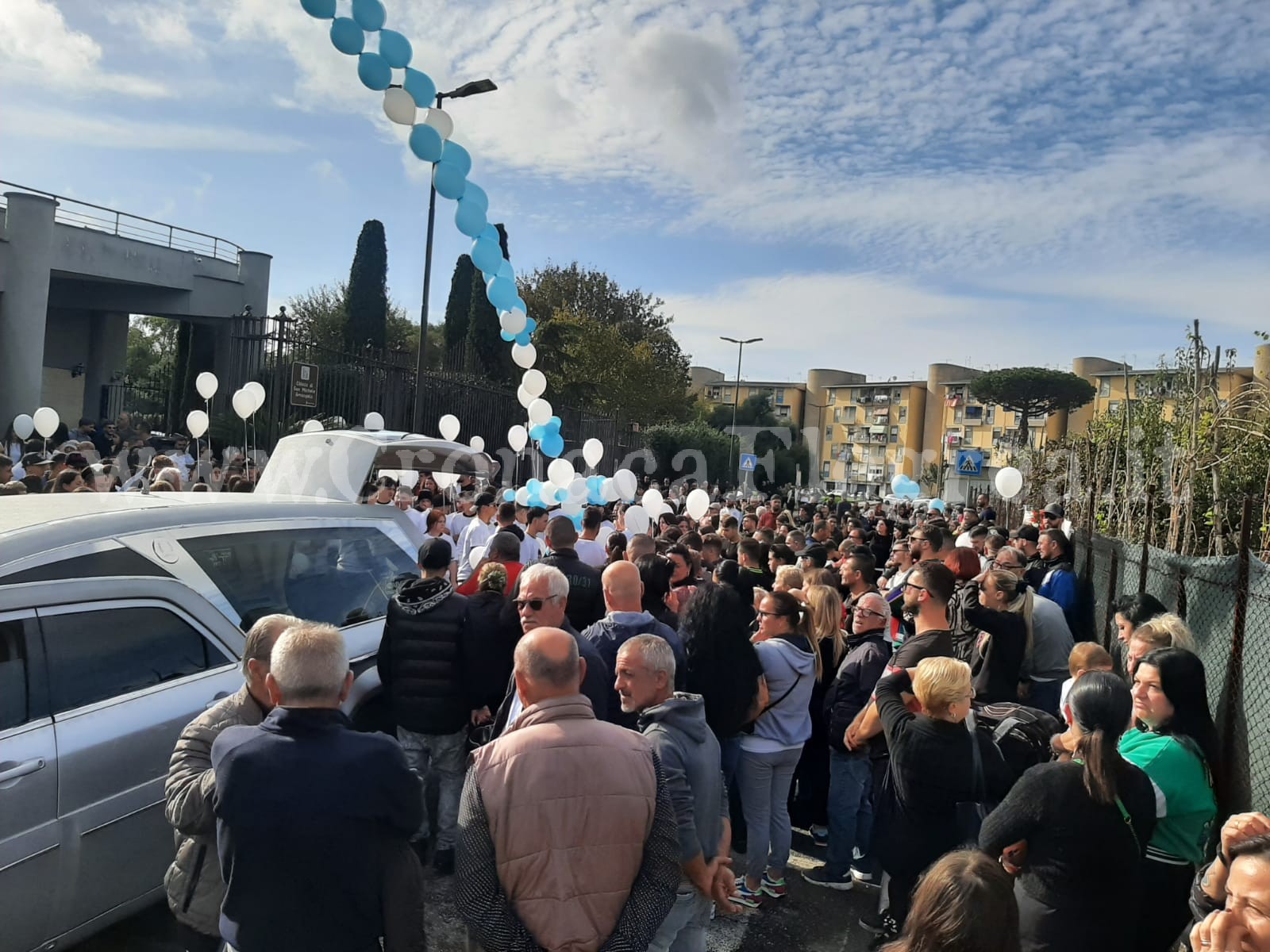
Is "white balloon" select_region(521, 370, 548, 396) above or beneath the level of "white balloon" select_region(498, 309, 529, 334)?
beneath

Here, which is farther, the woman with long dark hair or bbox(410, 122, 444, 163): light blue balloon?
bbox(410, 122, 444, 163): light blue balloon

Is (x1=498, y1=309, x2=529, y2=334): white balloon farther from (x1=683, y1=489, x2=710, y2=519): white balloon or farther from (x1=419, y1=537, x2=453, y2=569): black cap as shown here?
(x1=419, y1=537, x2=453, y2=569): black cap

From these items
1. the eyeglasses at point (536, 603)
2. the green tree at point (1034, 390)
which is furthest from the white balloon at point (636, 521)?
the green tree at point (1034, 390)

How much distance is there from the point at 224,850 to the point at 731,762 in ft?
9.04

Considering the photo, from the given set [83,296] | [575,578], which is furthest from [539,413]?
[83,296]

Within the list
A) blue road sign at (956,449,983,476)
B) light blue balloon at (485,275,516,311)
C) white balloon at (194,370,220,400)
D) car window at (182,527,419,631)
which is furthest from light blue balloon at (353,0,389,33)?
blue road sign at (956,449,983,476)

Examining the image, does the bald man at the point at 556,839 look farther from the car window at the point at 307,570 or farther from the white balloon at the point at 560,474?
the white balloon at the point at 560,474

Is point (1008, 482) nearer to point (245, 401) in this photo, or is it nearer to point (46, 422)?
point (245, 401)

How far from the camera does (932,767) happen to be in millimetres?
3316

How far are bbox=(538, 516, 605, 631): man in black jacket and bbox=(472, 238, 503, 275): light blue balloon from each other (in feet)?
18.0

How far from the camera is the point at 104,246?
2186cm

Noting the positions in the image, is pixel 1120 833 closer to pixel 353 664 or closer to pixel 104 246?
pixel 353 664

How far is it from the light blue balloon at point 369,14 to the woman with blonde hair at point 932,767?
24.7 feet

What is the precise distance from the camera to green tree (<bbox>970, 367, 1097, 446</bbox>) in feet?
258
